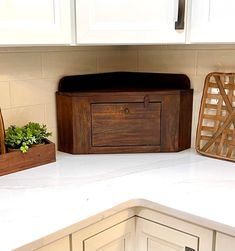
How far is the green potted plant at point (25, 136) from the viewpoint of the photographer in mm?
1441

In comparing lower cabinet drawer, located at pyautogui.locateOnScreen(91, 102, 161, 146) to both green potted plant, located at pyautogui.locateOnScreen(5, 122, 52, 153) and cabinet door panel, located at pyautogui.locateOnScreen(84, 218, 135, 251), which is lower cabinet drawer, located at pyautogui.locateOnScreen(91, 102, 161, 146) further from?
cabinet door panel, located at pyautogui.locateOnScreen(84, 218, 135, 251)

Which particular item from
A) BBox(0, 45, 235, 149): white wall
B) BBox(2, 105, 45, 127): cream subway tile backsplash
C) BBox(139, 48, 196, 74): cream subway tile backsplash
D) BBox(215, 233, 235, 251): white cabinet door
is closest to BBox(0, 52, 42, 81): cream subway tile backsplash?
BBox(0, 45, 235, 149): white wall

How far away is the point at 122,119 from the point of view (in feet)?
5.33

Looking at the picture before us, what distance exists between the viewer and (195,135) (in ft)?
5.70

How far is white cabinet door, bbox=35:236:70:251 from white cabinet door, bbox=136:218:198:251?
0.92ft

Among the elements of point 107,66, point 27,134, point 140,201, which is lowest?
point 140,201

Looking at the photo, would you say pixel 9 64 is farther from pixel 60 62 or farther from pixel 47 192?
pixel 47 192

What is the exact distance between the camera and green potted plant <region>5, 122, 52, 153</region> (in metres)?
1.44

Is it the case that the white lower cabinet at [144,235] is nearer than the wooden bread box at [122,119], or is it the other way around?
the white lower cabinet at [144,235]
